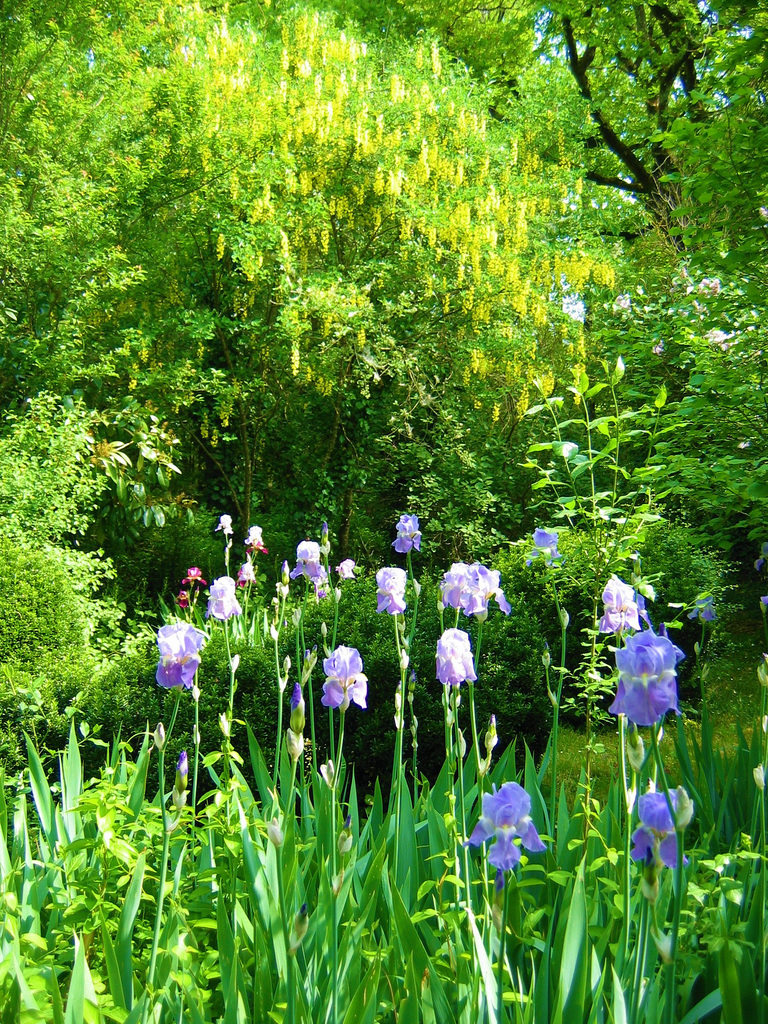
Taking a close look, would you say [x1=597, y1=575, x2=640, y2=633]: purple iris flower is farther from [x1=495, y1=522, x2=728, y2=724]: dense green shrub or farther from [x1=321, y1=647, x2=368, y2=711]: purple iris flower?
[x1=495, y1=522, x2=728, y2=724]: dense green shrub

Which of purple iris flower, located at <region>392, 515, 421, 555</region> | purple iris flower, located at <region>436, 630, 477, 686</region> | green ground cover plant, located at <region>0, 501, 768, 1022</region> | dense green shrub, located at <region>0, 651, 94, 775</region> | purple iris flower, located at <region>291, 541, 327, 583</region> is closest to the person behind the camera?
green ground cover plant, located at <region>0, 501, 768, 1022</region>

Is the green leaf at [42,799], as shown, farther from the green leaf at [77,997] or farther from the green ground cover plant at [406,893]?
the green leaf at [77,997]

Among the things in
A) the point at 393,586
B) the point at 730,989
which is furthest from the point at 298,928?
the point at 393,586

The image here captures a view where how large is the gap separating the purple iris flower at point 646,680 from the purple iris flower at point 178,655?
108cm

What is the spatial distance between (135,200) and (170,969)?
7721mm

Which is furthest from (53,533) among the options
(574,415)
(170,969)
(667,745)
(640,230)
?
(640,230)

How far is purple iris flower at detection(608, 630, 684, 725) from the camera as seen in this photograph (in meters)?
1.22

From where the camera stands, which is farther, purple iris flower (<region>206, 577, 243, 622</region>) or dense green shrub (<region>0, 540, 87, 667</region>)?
dense green shrub (<region>0, 540, 87, 667</region>)

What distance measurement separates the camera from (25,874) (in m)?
2.15

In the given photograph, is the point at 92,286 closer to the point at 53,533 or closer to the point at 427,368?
the point at 53,533

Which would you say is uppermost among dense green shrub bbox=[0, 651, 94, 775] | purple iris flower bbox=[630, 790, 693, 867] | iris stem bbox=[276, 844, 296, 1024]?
purple iris flower bbox=[630, 790, 693, 867]

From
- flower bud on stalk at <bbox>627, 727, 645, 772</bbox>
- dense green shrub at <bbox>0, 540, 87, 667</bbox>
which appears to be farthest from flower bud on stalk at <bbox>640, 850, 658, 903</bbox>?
dense green shrub at <bbox>0, 540, 87, 667</bbox>

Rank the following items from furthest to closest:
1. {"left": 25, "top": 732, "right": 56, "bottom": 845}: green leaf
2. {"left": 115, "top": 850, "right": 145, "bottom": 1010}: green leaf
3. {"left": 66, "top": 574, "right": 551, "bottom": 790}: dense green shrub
→ {"left": 66, "top": 574, "right": 551, "bottom": 790}: dense green shrub, {"left": 25, "top": 732, "right": 56, "bottom": 845}: green leaf, {"left": 115, "top": 850, "right": 145, "bottom": 1010}: green leaf

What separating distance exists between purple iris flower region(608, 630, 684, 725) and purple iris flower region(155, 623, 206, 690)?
1084mm
